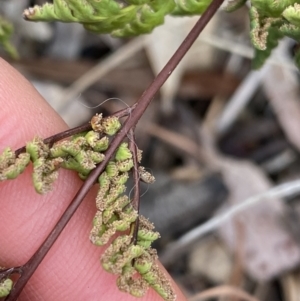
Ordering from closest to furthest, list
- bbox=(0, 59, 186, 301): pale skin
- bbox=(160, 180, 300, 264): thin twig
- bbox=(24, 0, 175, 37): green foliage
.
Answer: bbox=(24, 0, 175, 37): green foliage, bbox=(0, 59, 186, 301): pale skin, bbox=(160, 180, 300, 264): thin twig

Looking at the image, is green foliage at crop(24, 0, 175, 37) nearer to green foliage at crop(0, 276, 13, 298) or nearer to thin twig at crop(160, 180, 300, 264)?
green foliage at crop(0, 276, 13, 298)

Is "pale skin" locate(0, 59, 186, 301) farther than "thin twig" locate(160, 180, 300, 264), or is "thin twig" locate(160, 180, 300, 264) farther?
"thin twig" locate(160, 180, 300, 264)

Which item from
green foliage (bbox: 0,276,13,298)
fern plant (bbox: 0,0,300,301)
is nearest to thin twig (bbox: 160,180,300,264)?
fern plant (bbox: 0,0,300,301)

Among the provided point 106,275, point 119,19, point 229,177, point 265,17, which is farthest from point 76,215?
point 229,177

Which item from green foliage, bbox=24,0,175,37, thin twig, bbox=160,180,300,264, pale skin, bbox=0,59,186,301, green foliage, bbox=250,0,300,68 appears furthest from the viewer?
thin twig, bbox=160,180,300,264

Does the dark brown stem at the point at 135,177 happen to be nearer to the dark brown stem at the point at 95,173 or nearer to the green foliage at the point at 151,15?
the dark brown stem at the point at 95,173

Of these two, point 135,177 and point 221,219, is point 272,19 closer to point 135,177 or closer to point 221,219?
point 135,177

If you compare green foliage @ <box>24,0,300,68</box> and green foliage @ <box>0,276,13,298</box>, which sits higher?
green foliage @ <box>24,0,300,68</box>
